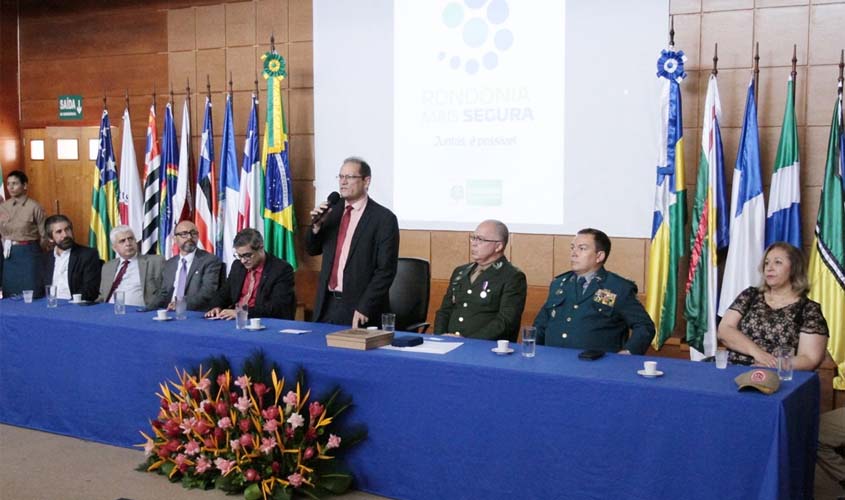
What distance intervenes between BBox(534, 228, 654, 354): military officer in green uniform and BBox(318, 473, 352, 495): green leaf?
3.71 feet

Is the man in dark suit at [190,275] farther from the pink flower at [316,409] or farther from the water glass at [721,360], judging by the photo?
the water glass at [721,360]

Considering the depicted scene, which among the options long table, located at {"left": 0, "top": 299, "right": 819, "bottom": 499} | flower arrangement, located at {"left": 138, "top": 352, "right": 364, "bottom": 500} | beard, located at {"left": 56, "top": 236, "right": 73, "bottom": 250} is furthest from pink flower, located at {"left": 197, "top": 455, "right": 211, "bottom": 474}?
beard, located at {"left": 56, "top": 236, "right": 73, "bottom": 250}

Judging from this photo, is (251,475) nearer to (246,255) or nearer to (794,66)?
(246,255)

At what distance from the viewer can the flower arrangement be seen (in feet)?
11.1

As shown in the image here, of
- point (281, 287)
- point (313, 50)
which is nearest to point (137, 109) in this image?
point (313, 50)

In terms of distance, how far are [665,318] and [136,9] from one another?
5124 millimetres

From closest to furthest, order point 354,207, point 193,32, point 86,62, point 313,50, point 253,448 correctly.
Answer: point 253,448
point 354,207
point 313,50
point 193,32
point 86,62

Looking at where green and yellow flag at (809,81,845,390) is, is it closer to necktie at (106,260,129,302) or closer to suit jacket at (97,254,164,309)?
suit jacket at (97,254,164,309)

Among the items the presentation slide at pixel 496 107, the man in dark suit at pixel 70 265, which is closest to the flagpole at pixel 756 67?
the presentation slide at pixel 496 107

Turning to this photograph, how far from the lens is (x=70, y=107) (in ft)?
25.4

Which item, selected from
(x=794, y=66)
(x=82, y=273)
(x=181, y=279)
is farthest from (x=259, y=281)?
(x=794, y=66)

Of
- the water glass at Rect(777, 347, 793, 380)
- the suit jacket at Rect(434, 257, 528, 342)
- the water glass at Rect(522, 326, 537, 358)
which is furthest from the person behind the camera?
the suit jacket at Rect(434, 257, 528, 342)

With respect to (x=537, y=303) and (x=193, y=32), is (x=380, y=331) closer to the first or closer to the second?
(x=537, y=303)

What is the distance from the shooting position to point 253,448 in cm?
342
